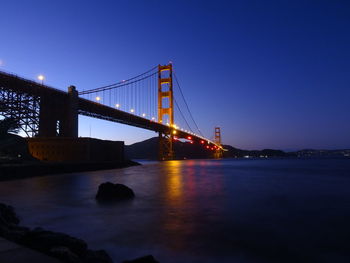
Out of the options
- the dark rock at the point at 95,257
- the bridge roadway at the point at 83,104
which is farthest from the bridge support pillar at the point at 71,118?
the dark rock at the point at 95,257

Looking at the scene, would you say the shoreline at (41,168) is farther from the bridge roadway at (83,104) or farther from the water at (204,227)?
the bridge roadway at (83,104)

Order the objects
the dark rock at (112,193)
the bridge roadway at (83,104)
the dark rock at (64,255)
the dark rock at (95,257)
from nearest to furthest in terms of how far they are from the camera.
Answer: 1. the dark rock at (64,255)
2. the dark rock at (95,257)
3. the dark rock at (112,193)
4. the bridge roadway at (83,104)

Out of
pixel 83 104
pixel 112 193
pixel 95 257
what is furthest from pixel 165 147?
pixel 95 257

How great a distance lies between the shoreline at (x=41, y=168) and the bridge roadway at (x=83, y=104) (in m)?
10.7

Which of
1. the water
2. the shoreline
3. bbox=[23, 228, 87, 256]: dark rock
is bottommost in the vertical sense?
the water

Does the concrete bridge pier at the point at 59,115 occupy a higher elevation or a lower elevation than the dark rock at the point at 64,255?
higher

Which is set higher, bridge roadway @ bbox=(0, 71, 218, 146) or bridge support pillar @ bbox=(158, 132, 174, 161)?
bridge roadway @ bbox=(0, 71, 218, 146)

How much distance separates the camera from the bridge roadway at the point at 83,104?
32.7 m

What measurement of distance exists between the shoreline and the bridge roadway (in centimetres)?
1066

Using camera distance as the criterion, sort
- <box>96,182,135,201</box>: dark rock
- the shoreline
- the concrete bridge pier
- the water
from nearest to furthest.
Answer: the water
<box>96,182,135,201</box>: dark rock
the shoreline
the concrete bridge pier

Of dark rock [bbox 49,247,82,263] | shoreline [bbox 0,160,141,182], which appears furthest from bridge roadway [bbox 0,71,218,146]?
dark rock [bbox 49,247,82,263]

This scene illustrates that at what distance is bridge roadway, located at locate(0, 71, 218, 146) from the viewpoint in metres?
32.7

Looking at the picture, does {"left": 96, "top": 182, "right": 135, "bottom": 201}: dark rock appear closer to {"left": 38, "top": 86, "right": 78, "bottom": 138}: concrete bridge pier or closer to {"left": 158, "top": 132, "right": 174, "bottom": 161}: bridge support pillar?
{"left": 38, "top": 86, "right": 78, "bottom": 138}: concrete bridge pier

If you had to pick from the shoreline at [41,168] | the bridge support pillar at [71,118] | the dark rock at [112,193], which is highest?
the bridge support pillar at [71,118]
